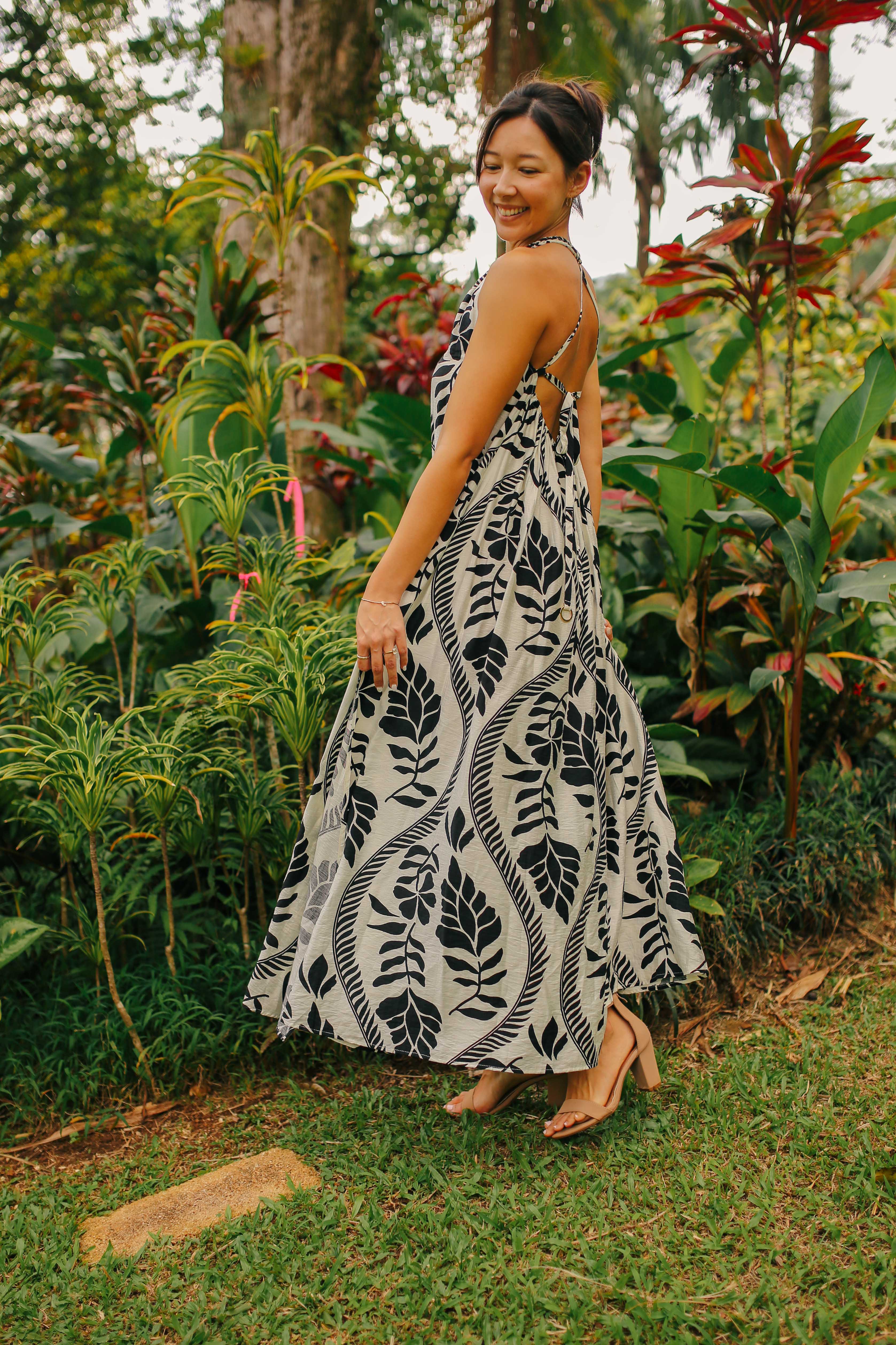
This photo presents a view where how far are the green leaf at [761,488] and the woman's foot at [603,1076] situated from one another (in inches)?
50.2

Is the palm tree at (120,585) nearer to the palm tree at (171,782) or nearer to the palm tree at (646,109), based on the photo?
the palm tree at (171,782)

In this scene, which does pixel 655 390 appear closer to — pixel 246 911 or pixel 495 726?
pixel 495 726

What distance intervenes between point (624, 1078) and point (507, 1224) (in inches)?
14.9

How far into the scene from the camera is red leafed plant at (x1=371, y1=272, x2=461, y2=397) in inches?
170

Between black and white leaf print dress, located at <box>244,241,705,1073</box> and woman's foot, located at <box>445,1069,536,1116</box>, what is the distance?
25 cm

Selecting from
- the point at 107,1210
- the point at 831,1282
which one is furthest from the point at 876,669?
the point at 107,1210

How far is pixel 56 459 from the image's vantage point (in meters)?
3.51

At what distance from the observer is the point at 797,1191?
1.62m

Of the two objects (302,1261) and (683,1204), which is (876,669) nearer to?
(683,1204)

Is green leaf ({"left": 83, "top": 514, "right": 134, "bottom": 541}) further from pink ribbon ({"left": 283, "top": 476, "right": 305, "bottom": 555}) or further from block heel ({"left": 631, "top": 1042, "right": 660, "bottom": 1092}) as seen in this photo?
block heel ({"left": 631, "top": 1042, "right": 660, "bottom": 1092})

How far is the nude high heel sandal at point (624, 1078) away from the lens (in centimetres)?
175

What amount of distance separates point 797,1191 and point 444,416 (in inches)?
56.7

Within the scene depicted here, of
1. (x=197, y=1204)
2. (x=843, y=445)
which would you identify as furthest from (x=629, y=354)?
(x=197, y=1204)

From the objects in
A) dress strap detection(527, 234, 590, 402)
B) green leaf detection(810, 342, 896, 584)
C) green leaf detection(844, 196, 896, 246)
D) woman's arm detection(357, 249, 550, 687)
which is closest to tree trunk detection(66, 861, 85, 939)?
woman's arm detection(357, 249, 550, 687)
